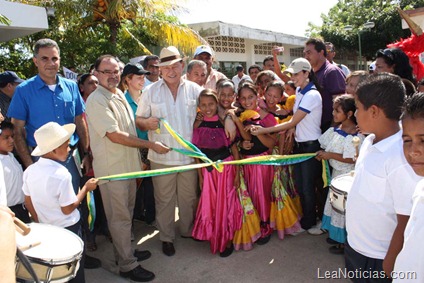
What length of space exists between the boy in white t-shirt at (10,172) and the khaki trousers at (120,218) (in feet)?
2.58

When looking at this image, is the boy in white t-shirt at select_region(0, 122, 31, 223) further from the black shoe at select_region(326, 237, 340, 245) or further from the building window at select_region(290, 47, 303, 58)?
the building window at select_region(290, 47, 303, 58)

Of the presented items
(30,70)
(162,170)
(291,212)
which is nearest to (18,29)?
(30,70)

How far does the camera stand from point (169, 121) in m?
3.80

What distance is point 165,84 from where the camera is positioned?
12.6 feet

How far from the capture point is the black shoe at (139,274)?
131 inches

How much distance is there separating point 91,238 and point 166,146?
5.08 feet

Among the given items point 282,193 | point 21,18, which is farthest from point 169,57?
point 21,18

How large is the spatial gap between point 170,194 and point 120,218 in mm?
641

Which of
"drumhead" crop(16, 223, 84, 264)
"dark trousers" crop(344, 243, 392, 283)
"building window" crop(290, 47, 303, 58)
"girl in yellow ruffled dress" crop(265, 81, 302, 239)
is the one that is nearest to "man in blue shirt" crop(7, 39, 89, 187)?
"drumhead" crop(16, 223, 84, 264)

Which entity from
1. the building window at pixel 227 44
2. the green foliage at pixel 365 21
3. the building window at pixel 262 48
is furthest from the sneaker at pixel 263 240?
the green foliage at pixel 365 21

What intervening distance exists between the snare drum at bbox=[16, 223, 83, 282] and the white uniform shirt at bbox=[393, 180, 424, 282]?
189 cm

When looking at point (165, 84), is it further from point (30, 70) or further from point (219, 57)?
point (219, 57)

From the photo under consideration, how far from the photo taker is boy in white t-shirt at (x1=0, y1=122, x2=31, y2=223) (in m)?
3.24

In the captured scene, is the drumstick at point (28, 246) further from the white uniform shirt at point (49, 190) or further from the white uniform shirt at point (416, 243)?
the white uniform shirt at point (416, 243)
